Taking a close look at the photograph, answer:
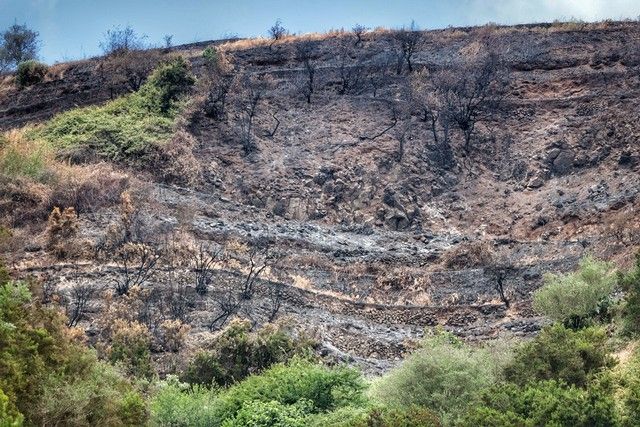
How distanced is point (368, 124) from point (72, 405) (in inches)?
1097

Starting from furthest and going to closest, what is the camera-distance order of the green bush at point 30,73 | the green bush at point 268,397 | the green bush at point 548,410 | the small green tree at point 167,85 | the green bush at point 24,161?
the green bush at point 30,73, the small green tree at point 167,85, the green bush at point 24,161, the green bush at point 268,397, the green bush at point 548,410

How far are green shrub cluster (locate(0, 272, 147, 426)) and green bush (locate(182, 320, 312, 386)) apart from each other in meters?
4.86

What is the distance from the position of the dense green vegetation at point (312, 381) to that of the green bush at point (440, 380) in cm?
3

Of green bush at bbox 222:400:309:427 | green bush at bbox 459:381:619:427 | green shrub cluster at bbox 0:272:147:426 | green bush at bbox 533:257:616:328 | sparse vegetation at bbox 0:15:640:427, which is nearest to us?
green bush at bbox 459:381:619:427

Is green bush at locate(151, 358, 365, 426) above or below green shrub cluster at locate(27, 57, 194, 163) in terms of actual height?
below

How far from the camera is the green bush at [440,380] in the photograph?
2156 centimetres

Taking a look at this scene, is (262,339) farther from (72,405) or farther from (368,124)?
(368,124)

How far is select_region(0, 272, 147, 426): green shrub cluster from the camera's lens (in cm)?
1844

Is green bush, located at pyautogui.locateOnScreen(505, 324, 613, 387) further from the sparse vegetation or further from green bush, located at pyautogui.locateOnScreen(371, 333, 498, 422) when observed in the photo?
green bush, located at pyautogui.locateOnScreen(371, 333, 498, 422)

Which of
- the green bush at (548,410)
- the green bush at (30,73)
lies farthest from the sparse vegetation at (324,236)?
the green bush at (30,73)

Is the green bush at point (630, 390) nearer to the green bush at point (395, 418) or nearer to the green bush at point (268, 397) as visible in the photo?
the green bush at point (395, 418)

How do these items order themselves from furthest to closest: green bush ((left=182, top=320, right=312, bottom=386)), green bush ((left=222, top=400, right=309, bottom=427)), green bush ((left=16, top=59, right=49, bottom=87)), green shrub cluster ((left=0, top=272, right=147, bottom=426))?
green bush ((left=16, top=59, right=49, bottom=87)), green bush ((left=182, top=320, right=312, bottom=386)), green bush ((left=222, top=400, right=309, bottom=427)), green shrub cluster ((left=0, top=272, right=147, bottom=426))

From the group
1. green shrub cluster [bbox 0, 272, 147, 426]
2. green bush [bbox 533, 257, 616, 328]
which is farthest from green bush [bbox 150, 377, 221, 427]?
green bush [bbox 533, 257, 616, 328]

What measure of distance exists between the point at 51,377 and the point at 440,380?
8.05 metres
